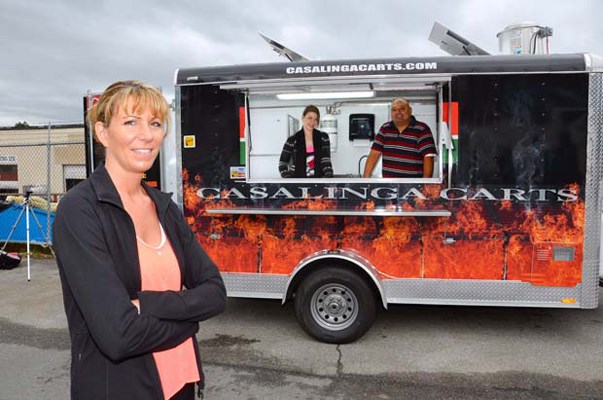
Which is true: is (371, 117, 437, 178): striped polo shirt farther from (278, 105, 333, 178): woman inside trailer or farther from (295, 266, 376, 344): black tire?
(295, 266, 376, 344): black tire

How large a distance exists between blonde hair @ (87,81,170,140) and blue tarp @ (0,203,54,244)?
876 centimetres

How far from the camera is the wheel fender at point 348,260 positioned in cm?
470

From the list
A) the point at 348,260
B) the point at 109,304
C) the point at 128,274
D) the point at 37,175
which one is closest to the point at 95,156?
the point at 348,260

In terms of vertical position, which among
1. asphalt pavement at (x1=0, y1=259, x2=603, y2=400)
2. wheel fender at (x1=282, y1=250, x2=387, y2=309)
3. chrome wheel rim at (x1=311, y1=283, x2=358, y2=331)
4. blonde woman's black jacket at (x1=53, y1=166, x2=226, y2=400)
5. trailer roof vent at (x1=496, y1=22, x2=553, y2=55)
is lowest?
asphalt pavement at (x1=0, y1=259, x2=603, y2=400)

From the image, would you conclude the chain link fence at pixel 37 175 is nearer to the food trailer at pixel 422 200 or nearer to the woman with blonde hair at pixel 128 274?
the food trailer at pixel 422 200

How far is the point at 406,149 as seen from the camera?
5242 millimetres

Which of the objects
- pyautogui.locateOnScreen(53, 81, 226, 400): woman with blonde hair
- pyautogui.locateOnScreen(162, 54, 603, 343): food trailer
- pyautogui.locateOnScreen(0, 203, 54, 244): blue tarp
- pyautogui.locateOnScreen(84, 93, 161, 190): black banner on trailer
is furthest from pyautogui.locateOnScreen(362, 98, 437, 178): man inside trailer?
pyautogui.locateOnScreen(0, 203, 54, 244): blue tarp

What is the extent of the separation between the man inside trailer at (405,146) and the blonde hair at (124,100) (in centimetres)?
382

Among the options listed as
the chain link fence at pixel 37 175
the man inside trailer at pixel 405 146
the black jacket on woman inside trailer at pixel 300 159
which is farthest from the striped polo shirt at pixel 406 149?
the chain link fence at pixel 37 175

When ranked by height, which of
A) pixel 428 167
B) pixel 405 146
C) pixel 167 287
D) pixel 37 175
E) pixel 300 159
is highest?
pixel 37 175

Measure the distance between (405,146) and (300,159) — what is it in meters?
1.12

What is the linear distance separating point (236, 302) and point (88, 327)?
16.3 feet

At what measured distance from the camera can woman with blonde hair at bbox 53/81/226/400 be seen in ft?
4.66

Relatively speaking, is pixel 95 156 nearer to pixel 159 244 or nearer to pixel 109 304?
pixel 159 244
